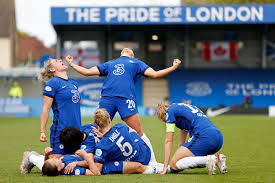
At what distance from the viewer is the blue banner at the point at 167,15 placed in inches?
1407

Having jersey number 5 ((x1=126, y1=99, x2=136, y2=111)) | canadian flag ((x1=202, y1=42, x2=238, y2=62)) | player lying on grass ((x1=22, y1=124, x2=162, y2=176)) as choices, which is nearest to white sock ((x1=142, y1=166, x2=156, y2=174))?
player lying on grass ((x1=22, y1=124, x2=162, y2=176))

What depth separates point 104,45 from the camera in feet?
132

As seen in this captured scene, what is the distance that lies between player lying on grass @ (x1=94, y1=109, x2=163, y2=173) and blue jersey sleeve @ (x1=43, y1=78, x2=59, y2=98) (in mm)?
852

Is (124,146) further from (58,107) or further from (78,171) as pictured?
(58,107)

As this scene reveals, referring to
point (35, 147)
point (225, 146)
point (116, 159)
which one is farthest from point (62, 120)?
point (225, 146)

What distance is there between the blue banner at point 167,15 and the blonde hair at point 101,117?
93.1 ft

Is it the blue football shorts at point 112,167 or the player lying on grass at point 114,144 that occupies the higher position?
the player lying on grass at point 114,144

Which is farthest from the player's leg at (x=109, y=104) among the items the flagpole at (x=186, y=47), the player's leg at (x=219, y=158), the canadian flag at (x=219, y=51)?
the flagpole at (x=186, y=47)

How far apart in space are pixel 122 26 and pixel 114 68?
101 feet

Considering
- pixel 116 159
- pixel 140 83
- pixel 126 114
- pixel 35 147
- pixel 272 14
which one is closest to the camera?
pixel 116 159

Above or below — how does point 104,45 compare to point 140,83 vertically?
above

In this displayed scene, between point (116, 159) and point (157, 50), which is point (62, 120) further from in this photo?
point (157, 50)

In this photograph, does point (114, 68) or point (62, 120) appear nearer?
point (62, 120)

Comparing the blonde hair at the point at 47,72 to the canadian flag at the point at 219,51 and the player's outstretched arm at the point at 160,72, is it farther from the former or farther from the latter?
the canadian flag at the point at 219,51
